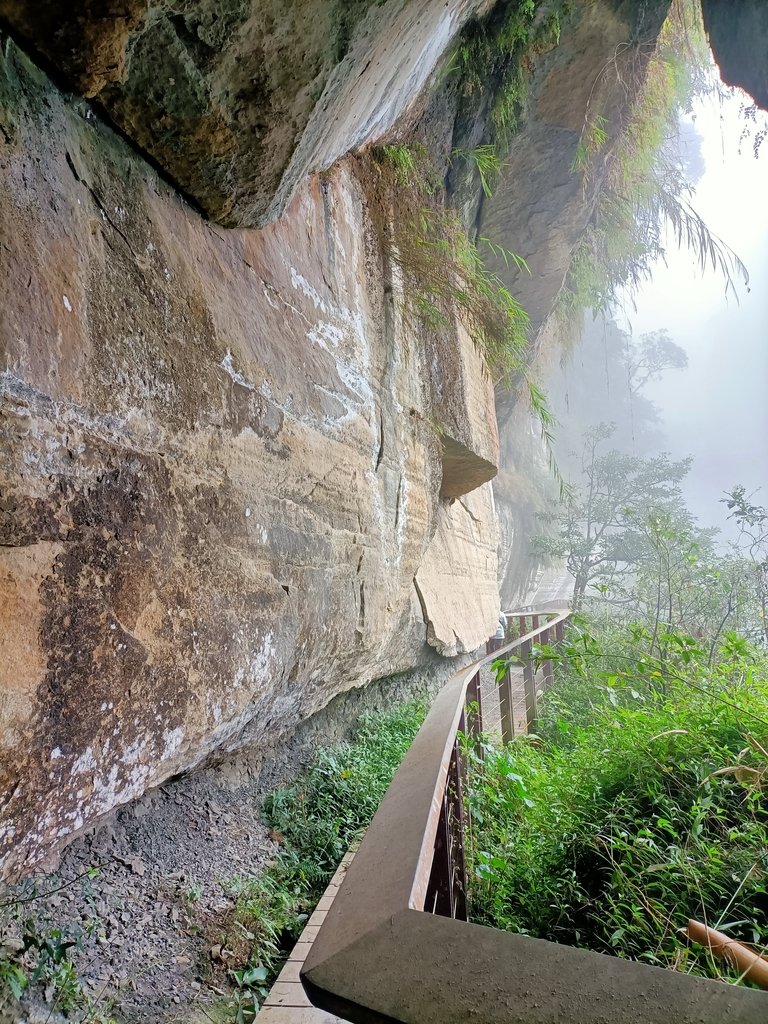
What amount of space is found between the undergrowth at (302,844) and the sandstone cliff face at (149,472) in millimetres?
598

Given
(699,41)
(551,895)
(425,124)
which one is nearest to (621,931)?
(551,895)

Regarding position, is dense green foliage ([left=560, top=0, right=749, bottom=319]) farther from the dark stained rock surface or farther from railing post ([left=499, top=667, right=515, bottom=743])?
railing post ([left=499, top=667, right=515, bottom=743])

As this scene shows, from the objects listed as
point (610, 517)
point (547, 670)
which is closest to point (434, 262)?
point (547, 670)

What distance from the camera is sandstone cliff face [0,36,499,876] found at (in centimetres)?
101

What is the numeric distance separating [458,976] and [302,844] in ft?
7.47

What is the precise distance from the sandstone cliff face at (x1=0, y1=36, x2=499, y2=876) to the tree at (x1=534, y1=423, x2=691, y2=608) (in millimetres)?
13806

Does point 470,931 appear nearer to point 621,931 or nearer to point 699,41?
point 621,931

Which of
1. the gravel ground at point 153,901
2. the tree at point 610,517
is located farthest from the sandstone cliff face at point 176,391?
the tree at point 610,517

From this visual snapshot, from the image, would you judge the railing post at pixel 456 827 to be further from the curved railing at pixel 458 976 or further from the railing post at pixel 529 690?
the railing post at pixel 529 690

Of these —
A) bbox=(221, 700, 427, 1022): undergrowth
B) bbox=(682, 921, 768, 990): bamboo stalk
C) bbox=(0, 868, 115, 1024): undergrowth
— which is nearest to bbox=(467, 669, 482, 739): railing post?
bbox=(221, 700, 427, 1022): undergrowth

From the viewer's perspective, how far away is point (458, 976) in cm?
56

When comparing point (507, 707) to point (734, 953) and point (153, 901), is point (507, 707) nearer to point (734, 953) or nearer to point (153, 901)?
point (153, 901)

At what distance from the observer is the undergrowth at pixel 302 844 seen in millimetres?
1897

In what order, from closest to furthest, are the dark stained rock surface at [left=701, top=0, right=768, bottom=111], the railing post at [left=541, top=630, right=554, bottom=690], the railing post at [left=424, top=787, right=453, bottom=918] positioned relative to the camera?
1. the railing post at [left=424, top=787, right=453, bottom=918]
2. the dark stained rock surface at [left=701, top=0, right=768, bottom=111]
3. the railing post at [left=541, top=630, right=554, bottom=690]
